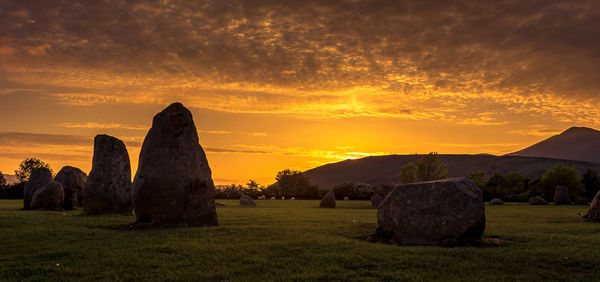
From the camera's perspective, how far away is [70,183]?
83.7ft

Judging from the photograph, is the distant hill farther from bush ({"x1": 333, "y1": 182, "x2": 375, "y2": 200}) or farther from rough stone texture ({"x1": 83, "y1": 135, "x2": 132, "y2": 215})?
rough stone texture ({"x1": 83, "y1": 135, "x2": 132, "y2": 215})

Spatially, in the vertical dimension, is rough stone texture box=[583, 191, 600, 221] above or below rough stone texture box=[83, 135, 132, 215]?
below

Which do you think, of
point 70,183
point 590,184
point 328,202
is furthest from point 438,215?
point 590,184

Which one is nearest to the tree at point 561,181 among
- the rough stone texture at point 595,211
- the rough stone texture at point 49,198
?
the rough stone texture at point 595,211

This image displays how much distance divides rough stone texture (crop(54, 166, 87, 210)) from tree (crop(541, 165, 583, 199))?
164 feet

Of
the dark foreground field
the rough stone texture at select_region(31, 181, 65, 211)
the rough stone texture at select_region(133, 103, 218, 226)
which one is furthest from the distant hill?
the dark foreground field

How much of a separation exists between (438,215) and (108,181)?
15807 mm

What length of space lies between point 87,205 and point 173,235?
9.92 metres

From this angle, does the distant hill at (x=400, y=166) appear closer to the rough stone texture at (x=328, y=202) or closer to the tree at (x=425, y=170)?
the tree at (x=425, y=170)

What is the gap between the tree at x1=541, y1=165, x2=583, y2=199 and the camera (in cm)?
4881

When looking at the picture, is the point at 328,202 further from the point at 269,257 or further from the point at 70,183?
the point at 269,257

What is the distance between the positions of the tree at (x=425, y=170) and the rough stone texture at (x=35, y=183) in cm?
4007

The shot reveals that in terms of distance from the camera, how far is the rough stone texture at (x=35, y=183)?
24828mm

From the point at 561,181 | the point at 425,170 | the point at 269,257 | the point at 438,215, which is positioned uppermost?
the point at 425,170
